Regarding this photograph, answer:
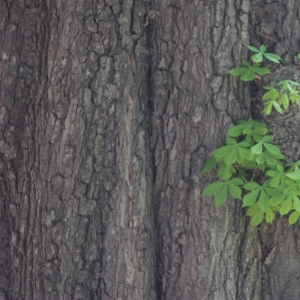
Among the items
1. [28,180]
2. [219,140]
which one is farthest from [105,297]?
[219,140]

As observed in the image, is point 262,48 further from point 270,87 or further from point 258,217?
point 258,217

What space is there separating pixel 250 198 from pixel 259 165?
0.60 feet

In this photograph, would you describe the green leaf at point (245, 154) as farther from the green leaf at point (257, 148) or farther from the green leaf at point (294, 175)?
the green leaf at point (294, 175)

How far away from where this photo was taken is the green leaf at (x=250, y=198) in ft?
7.77

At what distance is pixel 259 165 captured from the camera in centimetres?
241

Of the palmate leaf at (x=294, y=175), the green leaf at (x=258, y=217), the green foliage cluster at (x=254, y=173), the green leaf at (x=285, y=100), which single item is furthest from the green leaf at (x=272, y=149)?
the green leaf at (x=258, y=217)

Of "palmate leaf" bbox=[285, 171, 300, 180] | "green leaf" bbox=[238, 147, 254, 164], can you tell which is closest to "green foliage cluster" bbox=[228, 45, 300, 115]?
"green leaf" bbox=[238, 147, 254, 164]

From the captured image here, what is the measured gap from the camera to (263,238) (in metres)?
2.73

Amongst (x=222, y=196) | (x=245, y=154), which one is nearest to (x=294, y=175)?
(x=245, y=154)

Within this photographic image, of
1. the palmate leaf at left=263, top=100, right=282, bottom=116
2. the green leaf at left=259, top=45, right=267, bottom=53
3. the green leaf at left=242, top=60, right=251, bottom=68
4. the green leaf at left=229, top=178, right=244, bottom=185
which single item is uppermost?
the green leaf at left=259, top=45, right=267, bottom=53

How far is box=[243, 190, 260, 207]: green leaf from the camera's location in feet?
7.77

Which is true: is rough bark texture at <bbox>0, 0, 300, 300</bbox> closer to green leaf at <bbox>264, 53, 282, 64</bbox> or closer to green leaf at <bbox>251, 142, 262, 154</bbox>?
green leaf at <bbox>264, 53, 282, 64</bbox>

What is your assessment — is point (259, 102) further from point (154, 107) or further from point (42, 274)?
point (42, 274)

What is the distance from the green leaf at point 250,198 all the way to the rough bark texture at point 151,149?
0.23 meters
